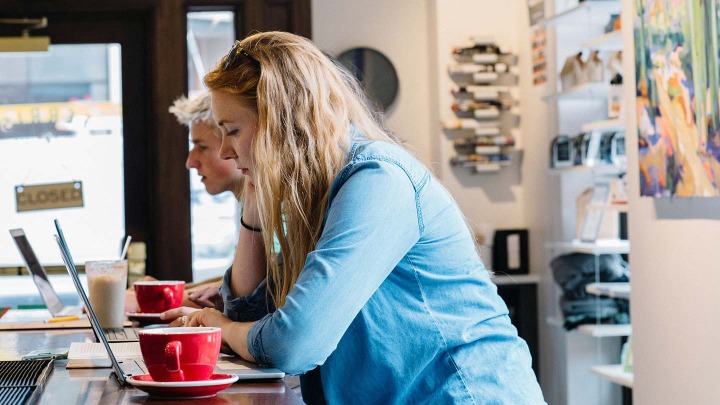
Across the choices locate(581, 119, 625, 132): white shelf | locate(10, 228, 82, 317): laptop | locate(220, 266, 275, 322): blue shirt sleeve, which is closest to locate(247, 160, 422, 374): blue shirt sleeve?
locate(220, 266, 275, 322): blue shirt sleeve

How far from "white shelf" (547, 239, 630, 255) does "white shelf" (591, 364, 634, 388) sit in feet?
1.69

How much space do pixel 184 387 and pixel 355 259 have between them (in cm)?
29

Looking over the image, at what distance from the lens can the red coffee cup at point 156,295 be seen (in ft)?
7.77

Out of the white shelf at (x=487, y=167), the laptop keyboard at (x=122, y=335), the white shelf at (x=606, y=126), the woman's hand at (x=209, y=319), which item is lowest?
the laptop keyboard at (x=122, y=335)

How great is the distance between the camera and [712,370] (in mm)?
2869

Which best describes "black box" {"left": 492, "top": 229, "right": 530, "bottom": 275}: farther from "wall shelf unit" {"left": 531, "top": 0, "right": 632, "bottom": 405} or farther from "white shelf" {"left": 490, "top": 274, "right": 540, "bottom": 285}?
"wall shelf unit" {"left": 531, "top": 0, "right": 632, "bottom": 405}

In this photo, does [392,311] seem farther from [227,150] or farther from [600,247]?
[600,247]

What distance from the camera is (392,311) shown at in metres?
1.43

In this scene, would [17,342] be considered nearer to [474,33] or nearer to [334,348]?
[334,348]

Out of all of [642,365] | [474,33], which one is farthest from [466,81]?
[642,365]

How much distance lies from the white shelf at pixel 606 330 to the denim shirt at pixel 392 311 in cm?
306

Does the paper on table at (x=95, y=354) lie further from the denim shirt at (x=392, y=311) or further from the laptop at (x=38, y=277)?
the laptop at (x=38, y=277)

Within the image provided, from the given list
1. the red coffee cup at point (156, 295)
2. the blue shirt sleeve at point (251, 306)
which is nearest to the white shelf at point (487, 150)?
the red coffee cup at point (156, 295)

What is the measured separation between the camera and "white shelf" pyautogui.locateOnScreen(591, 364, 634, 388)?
13.3 feet
